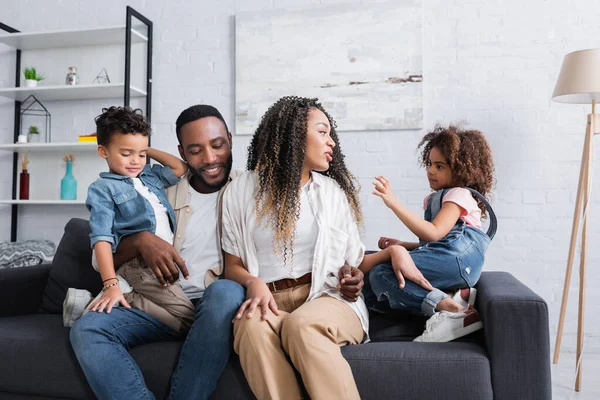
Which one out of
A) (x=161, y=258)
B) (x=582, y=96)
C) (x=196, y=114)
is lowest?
(x=161, y=258)

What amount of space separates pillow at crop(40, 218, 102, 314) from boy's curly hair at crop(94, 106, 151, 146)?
1.63 ft

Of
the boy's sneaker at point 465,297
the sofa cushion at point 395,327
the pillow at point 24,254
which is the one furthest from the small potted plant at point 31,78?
the boy's sneaker at point 465,297

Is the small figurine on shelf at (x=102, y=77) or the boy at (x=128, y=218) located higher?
the small figurine on shelf at (x=102, y=77)

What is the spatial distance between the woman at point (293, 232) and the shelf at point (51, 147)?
1845mm

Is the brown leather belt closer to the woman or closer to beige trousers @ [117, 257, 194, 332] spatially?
the woman

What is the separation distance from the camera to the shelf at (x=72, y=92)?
10.7ft

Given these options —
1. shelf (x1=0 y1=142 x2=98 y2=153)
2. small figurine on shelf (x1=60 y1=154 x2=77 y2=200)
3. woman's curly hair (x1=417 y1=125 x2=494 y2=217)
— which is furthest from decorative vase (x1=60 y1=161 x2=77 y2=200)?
woman's curly hair (x1=417 y1=125 x2=494 y2=217)

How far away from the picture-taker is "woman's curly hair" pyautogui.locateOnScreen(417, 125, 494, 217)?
2.01m

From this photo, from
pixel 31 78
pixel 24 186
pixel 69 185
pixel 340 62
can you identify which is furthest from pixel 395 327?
pixel 31 78

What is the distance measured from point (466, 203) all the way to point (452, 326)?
482 millimetres

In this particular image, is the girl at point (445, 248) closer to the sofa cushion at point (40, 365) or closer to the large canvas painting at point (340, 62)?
the sofa cushion at point (40, 365)

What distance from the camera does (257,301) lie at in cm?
147

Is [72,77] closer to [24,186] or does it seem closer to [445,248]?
[24,186]

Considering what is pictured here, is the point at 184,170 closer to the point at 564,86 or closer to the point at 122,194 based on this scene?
the point at 122,194
